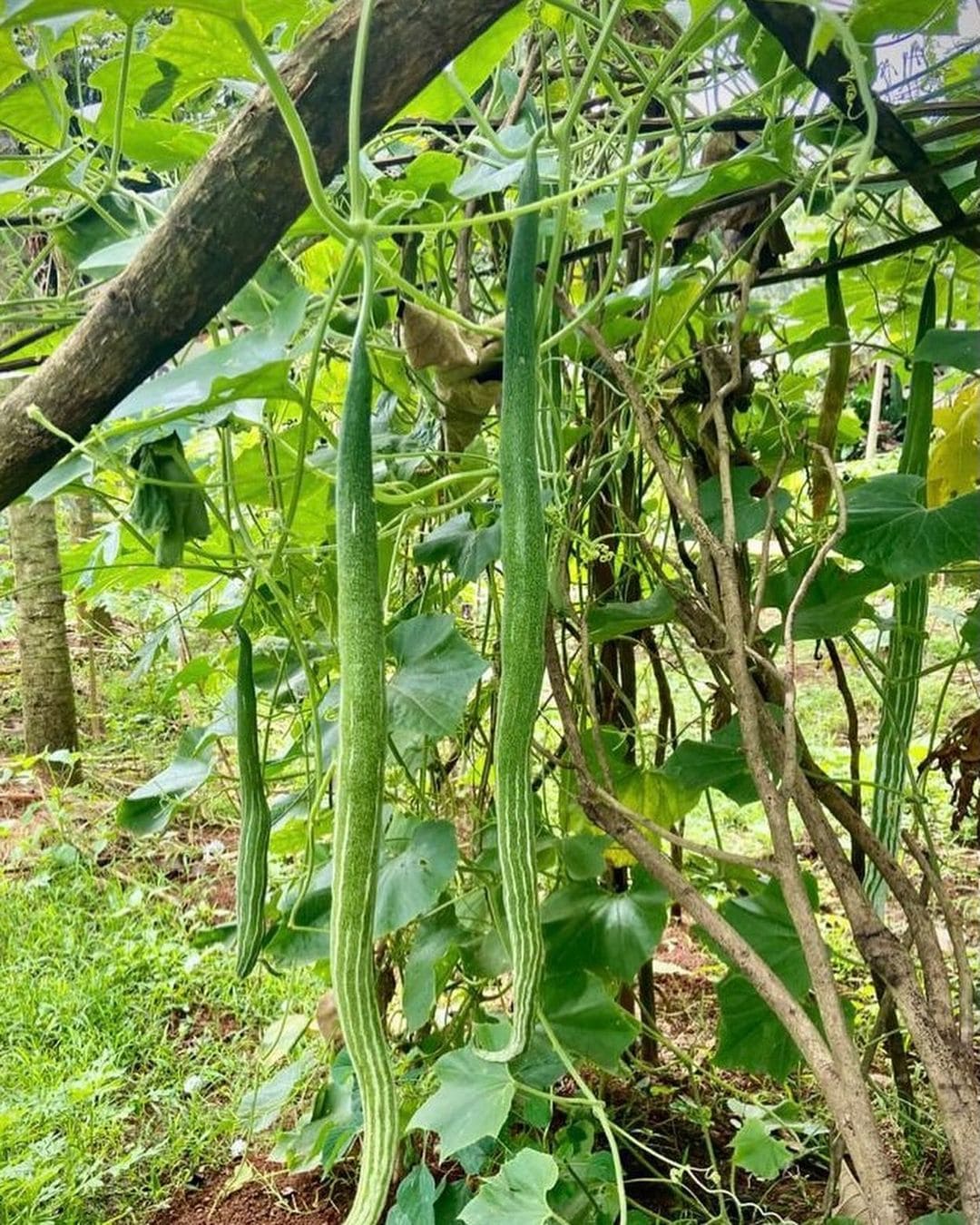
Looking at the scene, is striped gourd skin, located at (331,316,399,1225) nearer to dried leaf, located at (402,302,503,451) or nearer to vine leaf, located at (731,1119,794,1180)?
dried leaf, located at (402,302,503,451)

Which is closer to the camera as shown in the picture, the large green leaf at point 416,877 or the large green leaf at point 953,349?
the large green leaf at point 953,349

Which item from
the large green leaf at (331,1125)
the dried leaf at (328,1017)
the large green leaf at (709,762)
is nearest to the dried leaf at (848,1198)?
the large green leaf at (709,762)

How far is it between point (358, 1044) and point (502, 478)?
0.29 m

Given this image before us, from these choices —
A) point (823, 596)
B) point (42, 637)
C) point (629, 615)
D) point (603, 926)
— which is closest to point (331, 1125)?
point (603, 926)

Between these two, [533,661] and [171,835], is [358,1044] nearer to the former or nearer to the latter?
[533,661]

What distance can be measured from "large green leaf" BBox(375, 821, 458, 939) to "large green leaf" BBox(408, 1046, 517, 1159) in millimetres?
124

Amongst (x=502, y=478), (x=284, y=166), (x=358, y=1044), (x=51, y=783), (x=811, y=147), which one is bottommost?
(x=51, y=783)

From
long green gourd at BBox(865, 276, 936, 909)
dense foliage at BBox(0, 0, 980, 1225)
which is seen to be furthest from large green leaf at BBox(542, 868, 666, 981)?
long green gourd at BBox(865, 276, 936, 909)

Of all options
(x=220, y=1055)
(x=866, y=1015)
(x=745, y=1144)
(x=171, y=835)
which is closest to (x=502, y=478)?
(x=745, y=1144)

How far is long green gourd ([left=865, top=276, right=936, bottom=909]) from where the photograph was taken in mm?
900

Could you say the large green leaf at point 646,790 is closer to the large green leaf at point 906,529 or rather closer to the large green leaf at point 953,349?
the large green leaf at point 906,529

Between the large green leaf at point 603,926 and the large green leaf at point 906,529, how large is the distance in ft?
1.35

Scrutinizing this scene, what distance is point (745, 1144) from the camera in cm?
104

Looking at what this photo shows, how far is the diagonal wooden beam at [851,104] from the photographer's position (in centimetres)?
66
